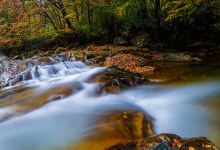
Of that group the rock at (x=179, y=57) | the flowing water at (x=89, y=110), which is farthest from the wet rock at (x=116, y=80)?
the rock at (x=179, y=57)

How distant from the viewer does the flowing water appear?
6379mm

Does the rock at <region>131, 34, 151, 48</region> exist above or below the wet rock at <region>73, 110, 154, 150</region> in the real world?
above

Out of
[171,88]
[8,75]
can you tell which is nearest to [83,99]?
[171,88]

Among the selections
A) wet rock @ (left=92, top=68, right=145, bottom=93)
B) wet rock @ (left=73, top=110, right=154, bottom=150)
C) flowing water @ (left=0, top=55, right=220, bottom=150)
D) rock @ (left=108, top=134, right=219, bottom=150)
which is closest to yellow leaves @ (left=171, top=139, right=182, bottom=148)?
rock @ (left=108, top=134, right=219, bottom=150)

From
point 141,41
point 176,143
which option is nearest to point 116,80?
point 176,143

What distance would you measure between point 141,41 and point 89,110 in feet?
32.1

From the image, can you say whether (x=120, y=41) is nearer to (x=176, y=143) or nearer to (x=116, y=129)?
(x=116, y=129)

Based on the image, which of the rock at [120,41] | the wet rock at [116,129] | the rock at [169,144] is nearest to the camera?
the rock at [169,144]

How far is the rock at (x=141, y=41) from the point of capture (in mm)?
17031

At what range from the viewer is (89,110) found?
815 cm

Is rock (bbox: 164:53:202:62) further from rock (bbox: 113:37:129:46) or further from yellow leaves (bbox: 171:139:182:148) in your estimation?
yellow leaves (bbox: 171:139:182:148)

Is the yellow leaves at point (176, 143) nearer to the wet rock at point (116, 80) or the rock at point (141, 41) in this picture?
the wet rock at point (116, 80)

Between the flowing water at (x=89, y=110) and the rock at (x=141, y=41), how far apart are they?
5.75 m

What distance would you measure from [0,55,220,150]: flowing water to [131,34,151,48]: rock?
5.75m
